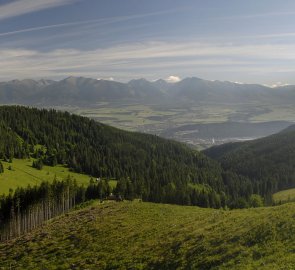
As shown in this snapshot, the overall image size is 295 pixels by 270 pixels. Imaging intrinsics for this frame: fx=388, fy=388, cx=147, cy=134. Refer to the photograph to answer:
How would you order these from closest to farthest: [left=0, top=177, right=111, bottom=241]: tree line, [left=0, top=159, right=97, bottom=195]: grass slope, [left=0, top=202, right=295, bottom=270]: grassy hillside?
[left=0, top=202, right=295, bottom=270]: grassy hillside < [left=0, top=177, right=111, bottom=241]: tree line < [left=0, top=159, right=97, bottom=195]: grass slope

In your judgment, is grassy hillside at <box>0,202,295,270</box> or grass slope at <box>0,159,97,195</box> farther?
grass slope at <box>0,159,97,195</box>

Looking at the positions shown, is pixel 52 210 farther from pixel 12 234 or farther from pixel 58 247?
pixel 58 247

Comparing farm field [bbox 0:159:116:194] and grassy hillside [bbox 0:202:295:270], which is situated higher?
grassy hillside [bbox 0:202:295:270]

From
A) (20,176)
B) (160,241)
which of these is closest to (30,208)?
(160,241)

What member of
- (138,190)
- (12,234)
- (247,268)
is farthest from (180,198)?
(247,268)

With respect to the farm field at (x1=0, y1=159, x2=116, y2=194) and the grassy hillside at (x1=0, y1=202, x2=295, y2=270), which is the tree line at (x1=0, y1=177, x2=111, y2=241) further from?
the farm field at (x1=0, y1=159, x2=116, y2=194)

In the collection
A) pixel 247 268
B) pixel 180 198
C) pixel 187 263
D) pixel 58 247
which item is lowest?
pixel 180 198

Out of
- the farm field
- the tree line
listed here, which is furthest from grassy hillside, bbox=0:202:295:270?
the farm field

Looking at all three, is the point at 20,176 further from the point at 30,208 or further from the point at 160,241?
the point at 160,241

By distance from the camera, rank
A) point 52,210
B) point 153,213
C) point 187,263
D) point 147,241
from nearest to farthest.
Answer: point 187,263, point 147,241, point 153,213, point 52,210
